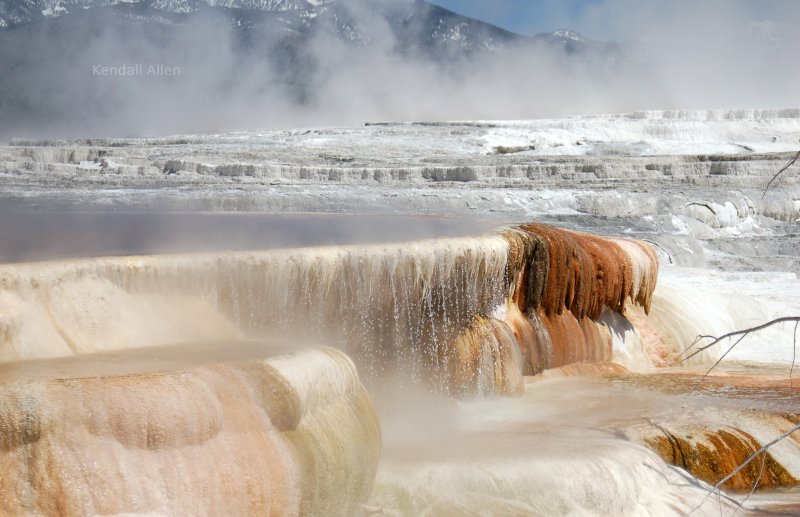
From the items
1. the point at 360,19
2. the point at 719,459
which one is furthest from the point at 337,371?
the point at 360,19

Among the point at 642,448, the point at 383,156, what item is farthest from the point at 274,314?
the point at 383,156

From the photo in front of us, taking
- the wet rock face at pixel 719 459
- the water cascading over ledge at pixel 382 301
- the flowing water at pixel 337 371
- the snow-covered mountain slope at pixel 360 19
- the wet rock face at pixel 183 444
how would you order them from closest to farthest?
1. the wet rock face at pixel 183 444
2. the flowing water at pixel 337 371
3. the water cascading over ledge at pixel 382 301
4. the wet rock face at pixel 719 459
5. the snow-covered mountain slope at pixel 360 19

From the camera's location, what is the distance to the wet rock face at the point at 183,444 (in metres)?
2.46

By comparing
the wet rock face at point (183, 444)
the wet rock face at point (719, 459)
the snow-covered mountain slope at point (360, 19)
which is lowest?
the wet rock face at point (719, 459)

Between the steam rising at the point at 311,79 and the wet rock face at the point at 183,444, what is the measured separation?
34.2m

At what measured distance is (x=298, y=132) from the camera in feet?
69.0

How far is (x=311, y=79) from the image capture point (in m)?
48.5

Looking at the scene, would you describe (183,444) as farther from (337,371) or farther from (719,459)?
(719,459)

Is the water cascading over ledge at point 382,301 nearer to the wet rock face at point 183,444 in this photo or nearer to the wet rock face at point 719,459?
Answer: the wet rock face at point 183,444

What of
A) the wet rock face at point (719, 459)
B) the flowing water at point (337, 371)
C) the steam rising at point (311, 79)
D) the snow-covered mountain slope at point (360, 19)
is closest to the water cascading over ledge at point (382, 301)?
the flowing water at point (337, 371)

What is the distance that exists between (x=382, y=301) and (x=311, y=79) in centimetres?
4483

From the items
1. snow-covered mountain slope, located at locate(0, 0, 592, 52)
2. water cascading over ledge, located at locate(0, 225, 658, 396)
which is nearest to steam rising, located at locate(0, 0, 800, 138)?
snow-covered mountain slope, located at locate(0, 0, 592, 52)

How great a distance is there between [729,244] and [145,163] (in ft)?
27.5

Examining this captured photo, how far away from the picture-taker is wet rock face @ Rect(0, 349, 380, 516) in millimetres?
2463
